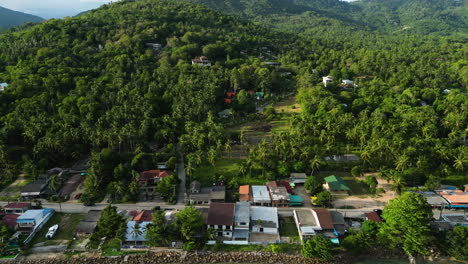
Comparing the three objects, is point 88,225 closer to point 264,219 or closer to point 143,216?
point 143,216

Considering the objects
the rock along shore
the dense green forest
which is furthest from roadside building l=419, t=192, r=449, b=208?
the rock along shore

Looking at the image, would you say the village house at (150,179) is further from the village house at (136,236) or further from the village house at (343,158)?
the village house at (343,158)

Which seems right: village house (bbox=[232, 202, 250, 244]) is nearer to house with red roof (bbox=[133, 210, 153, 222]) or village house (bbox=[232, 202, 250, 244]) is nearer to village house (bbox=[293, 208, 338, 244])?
village house (bbox=[293, 208, 338, 244])

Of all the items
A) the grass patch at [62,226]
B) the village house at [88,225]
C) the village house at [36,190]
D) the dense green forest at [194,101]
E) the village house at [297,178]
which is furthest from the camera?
the dense green forest at [194,101]

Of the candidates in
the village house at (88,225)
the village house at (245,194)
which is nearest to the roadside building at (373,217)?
the village house at (245,194)

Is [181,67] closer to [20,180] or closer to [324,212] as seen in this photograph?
[20,180]

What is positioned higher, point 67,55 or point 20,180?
point 67,55

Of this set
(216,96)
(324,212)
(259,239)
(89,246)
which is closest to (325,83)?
(216,96)

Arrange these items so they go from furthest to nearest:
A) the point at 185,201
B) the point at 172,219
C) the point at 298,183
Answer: the point at 298,183 → the point at 185,201 → the point at 172,219
